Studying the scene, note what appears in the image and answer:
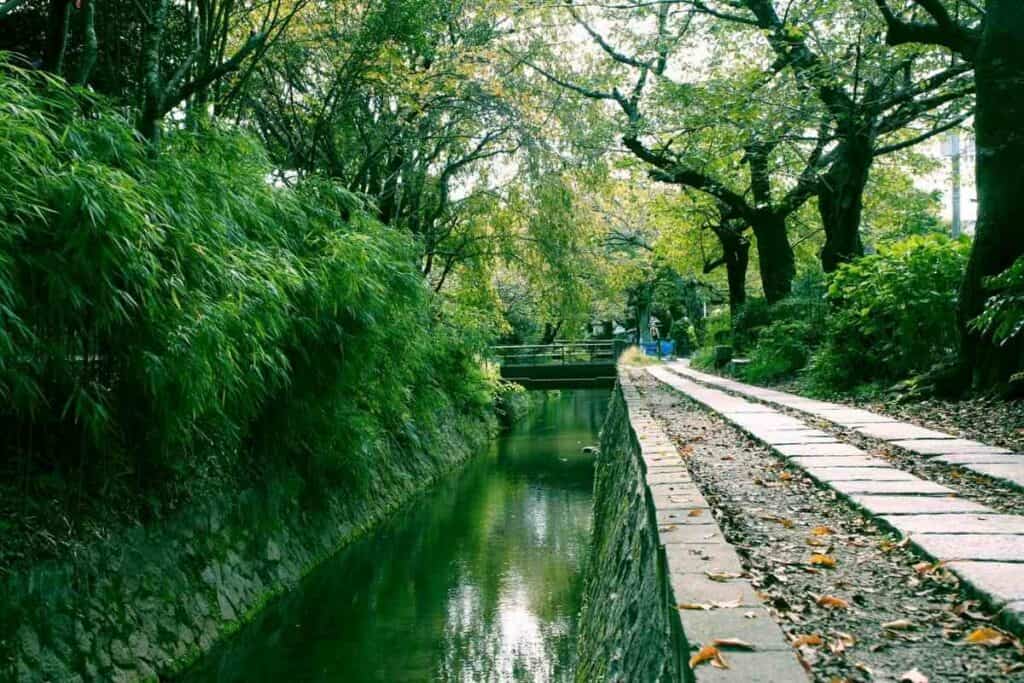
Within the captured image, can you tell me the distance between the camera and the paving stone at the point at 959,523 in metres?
2.58

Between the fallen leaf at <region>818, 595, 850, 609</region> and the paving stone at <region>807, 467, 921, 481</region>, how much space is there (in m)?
1.56

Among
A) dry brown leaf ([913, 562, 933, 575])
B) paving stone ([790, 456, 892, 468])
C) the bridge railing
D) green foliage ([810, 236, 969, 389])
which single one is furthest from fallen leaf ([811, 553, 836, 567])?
the bridge railing

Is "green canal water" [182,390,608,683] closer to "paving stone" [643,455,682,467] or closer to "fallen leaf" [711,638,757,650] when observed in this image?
"paving stone" [643,455,682,467]

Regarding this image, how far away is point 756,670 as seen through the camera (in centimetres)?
159

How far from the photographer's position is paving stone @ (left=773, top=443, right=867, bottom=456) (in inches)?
170

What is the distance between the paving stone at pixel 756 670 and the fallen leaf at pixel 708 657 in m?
0.01

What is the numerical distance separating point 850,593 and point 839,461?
2016mm

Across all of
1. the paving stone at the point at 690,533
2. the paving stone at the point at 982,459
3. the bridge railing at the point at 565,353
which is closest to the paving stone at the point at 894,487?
the paving stone at the point at 982,459

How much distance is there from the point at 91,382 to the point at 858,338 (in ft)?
25.0

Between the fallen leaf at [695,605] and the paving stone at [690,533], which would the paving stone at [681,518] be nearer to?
the paving stone at [690,533]

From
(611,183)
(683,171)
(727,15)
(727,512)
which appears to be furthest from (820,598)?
(611,183)

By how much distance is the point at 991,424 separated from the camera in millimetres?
5336

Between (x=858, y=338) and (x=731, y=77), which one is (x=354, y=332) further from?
(x=731, y=77)

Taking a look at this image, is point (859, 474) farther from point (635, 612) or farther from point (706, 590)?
point (706, 590)
